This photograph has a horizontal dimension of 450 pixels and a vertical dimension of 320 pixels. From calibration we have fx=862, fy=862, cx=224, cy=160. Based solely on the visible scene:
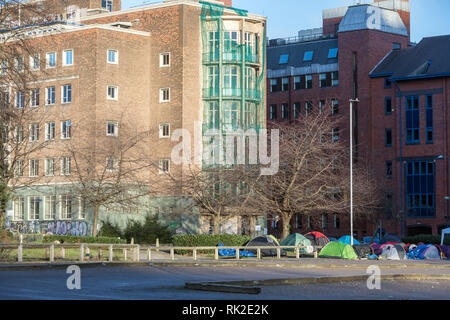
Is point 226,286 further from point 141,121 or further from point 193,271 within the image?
point 141,121

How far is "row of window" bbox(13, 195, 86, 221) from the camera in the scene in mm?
71375

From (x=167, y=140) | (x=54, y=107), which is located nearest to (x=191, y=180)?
(x=167, y=140)

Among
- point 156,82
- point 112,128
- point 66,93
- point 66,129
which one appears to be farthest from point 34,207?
point 156,82

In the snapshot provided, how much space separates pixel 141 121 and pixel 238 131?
31.7 feet

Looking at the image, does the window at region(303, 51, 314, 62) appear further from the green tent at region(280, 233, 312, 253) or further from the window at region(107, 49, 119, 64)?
the green tent at region(280, 233, 312, 253)

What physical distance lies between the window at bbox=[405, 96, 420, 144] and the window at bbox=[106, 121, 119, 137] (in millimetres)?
36586

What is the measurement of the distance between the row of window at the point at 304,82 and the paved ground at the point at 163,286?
242 feet

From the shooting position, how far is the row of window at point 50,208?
2810 inches

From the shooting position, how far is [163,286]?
25.4 m

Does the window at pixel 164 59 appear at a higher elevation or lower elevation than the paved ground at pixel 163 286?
higher

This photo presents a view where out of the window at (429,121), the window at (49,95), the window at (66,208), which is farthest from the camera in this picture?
the window at (429,121)

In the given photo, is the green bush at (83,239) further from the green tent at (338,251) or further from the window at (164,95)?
the window at (164,95)

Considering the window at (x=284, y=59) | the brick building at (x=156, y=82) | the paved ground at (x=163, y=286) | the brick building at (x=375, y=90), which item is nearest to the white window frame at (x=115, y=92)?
the brick building at (x=156, y=82)

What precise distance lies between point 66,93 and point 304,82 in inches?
1739
